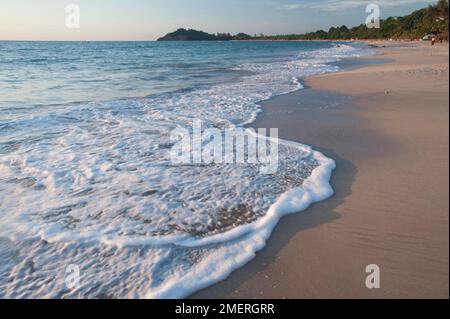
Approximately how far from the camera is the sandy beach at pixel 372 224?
2520mm

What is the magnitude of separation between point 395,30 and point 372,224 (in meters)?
83.7

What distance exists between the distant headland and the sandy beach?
14cm

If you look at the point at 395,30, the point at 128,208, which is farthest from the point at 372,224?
the point at 395,30

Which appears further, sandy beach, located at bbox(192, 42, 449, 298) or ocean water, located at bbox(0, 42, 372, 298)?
ocean water, located at bbox(0, 42, 372, 298)

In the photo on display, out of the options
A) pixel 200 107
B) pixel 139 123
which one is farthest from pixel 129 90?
pixel 139 123

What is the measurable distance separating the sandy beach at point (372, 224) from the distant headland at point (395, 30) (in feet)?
0.46

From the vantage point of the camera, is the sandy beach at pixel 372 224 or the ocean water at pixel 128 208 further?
the ocean water at pixel 128 208

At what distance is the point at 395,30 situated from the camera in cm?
7438

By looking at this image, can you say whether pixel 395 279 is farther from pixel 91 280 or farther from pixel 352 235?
pixel 91 280

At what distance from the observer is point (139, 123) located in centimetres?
816

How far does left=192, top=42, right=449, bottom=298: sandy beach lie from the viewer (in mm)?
2520

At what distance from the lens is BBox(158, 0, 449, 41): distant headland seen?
144 cm

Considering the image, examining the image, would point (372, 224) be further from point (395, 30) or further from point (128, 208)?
point (395, 30)
